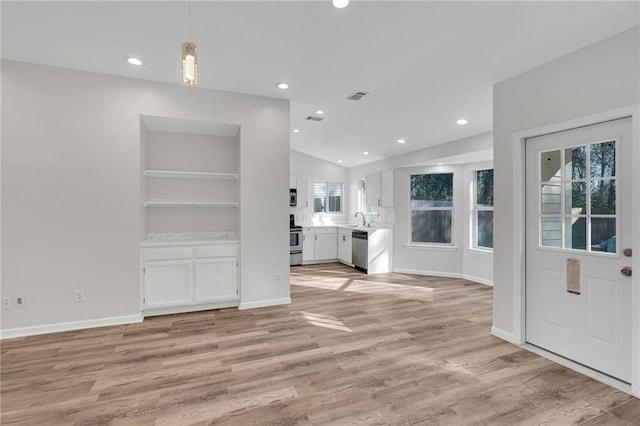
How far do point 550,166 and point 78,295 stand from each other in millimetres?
5098

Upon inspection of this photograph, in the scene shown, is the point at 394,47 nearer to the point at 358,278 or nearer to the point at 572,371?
the point at 572,371

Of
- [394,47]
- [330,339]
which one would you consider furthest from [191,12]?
[330,339]

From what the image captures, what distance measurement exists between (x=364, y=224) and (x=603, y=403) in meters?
5.64

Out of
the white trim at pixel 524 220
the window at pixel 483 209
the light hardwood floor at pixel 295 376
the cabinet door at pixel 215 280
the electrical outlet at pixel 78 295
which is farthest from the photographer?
the window at pixel 483 209

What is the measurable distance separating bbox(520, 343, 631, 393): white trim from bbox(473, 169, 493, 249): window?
9.80 ft

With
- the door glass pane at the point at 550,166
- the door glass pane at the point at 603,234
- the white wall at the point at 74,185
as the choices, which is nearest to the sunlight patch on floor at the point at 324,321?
the white wall at the point at 74,185

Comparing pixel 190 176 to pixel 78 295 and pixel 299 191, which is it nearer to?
pixel 78 295

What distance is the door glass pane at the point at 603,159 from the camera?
8.02 feet

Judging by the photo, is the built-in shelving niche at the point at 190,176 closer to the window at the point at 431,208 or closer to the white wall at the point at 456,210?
the white wall at the point at 456,210

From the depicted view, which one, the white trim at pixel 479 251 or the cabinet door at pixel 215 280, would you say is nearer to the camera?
the cabinet door at pixel 215 280

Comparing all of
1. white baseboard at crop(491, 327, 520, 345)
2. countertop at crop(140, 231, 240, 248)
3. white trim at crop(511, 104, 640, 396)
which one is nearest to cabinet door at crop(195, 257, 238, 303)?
countertop at crop(140, 231, 240, 248)

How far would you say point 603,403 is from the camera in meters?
2.13

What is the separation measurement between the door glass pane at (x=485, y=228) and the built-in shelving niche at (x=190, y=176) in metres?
4.54

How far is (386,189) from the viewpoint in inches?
263
